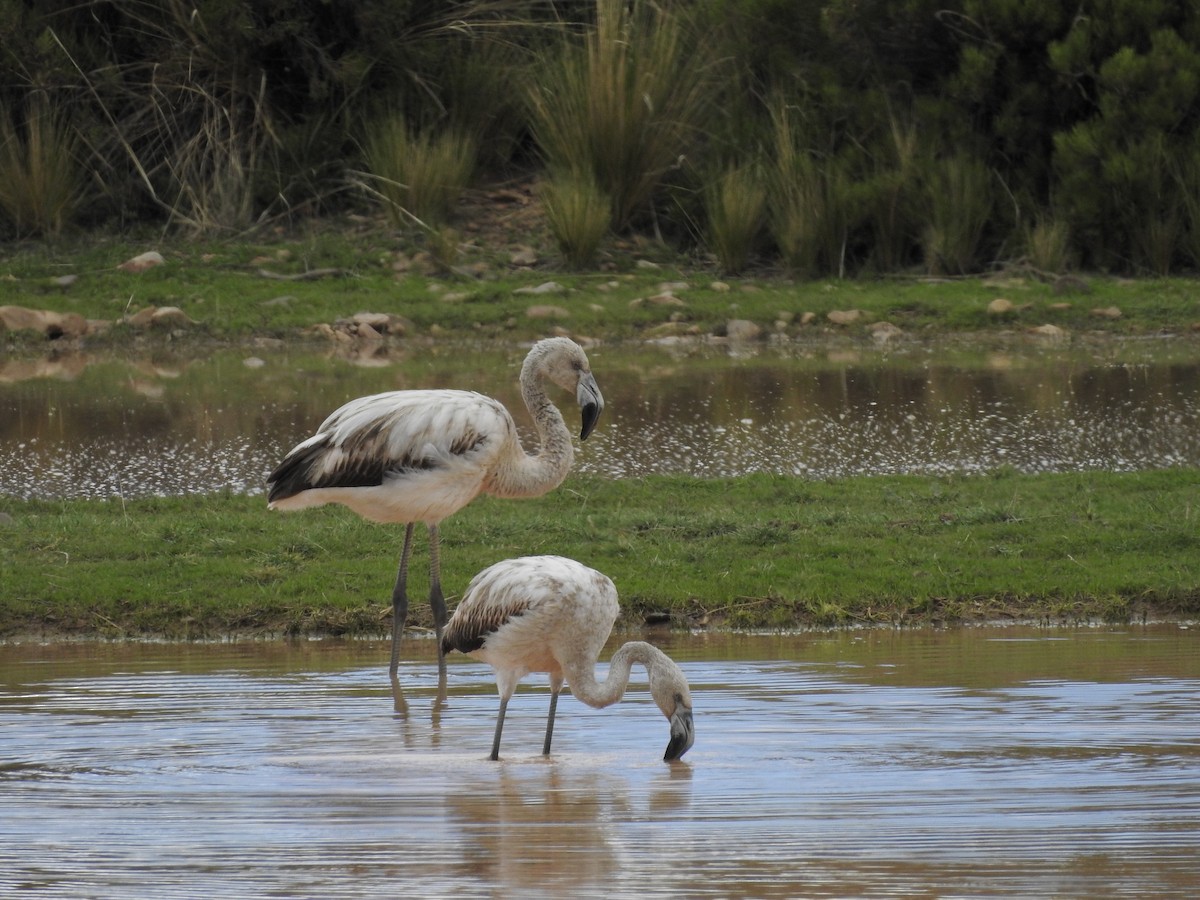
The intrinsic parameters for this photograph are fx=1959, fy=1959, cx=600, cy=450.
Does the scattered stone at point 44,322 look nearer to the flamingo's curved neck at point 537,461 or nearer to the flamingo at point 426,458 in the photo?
the flamingo at point 426,458

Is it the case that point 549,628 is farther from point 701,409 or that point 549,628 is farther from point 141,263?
point 141,263

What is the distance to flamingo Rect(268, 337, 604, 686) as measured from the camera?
778cm

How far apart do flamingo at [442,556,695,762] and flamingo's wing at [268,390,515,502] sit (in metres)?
1.24

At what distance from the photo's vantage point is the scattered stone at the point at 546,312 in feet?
57.5

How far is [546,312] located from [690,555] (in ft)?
29.4

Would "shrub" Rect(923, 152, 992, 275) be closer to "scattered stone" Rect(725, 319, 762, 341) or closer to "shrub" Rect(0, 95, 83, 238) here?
"scattered stone" Rect(725, 319, 762, 341)

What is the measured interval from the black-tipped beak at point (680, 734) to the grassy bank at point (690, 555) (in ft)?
7.62

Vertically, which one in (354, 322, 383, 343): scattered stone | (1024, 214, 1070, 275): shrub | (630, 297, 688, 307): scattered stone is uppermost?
(1024, 214, 1070, 275): shrub

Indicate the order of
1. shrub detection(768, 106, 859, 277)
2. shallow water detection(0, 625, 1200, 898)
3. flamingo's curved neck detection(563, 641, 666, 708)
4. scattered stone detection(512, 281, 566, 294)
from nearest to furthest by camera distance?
shallow water detection(0, 625, 1200, 898) → flamingo's curved neck detection(563, 641, 666, 708) → scattered stone detection(512, 281, 566, 294) → shrub detection(768, 106, 859, 277)

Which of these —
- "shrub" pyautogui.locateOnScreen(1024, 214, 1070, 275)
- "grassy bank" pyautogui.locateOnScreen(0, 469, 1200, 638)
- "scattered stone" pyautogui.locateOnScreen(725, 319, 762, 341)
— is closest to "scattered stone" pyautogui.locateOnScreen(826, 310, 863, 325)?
"scattered stone" pyautogui.locateOnScreen(725, 319, 762, 341)

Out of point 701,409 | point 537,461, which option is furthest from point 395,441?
point 701,409

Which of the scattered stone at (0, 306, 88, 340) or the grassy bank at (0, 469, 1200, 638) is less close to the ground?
the grassy bank at (0, 469, 1200, 638)

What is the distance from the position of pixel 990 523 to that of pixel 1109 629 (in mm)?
1350

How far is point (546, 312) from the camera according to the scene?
17625 millimetres
